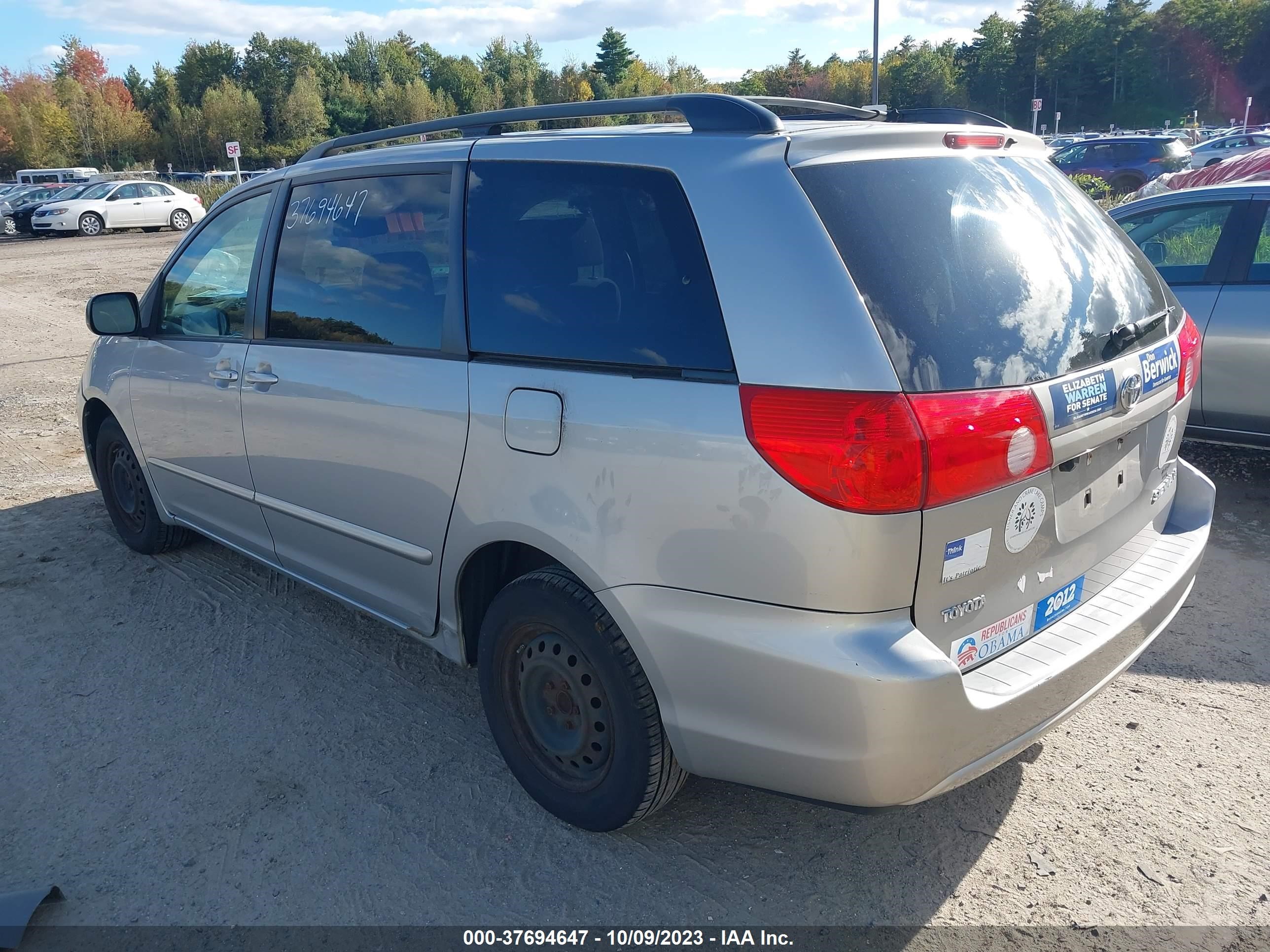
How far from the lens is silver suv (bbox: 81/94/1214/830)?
6.97 feet

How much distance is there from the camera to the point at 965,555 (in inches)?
86.4

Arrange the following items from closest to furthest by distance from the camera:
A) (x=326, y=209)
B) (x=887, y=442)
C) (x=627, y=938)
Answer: (x=887, y=442), (x=627, y=938), (x=326, y=209)

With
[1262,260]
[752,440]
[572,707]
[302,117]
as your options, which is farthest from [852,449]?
[302,117]

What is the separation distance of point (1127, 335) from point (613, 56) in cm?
11507

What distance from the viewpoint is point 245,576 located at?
474 cm

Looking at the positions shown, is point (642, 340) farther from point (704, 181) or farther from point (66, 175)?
point (66, 175)

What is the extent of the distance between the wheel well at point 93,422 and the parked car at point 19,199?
104 feet

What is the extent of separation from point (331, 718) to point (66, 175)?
51413mm

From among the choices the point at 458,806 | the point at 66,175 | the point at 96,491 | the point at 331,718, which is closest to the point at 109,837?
the point at 331,718

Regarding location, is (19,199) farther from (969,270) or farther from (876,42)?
(969,270)

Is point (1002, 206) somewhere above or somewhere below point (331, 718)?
above

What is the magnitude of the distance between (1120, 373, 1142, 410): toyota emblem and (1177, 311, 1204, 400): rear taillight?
37 cm

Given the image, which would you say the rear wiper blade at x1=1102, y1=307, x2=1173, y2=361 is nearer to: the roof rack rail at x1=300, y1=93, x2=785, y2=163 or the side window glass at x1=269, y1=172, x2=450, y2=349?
the roof rack rail at x1=300, y1=93, x2=785, y2=163

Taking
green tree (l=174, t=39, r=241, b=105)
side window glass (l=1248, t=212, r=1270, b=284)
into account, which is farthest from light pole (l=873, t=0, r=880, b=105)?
green tree (l=174, t=39, r=241, b=105)
